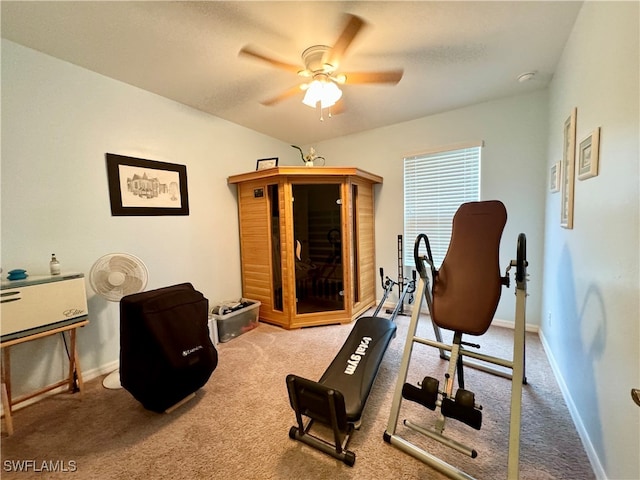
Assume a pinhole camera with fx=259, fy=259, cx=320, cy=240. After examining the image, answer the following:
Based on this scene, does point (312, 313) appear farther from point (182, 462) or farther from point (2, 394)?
point (2, 394)

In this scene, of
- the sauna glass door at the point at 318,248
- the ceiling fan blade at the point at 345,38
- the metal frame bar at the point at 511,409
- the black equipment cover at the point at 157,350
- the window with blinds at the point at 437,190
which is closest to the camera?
the metal frame bar at the point at 511,409

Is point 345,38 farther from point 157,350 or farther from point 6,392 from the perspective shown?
point 6,392

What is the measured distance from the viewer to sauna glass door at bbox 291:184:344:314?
10.9 ft

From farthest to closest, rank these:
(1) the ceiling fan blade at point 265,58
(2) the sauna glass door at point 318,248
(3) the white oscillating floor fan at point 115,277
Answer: (2) the sauna glass door at point 318,248, (3) the white oscillating floor fan at point 115,277, (1) the ceiling fan blade at point 265,58

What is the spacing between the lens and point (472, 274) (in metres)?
1.67

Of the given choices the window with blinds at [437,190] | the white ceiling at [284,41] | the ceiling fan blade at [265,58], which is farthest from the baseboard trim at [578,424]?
the ceiling fan blade at [265,58]

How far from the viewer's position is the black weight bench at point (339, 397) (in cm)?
137

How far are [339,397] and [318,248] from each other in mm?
2625

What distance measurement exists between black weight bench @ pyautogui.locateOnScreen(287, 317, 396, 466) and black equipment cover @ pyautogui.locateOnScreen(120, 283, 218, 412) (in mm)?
822

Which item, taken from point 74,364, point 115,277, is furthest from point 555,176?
point 74,364

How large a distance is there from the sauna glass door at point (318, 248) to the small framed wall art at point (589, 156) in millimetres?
2147

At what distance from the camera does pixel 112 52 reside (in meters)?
1.99

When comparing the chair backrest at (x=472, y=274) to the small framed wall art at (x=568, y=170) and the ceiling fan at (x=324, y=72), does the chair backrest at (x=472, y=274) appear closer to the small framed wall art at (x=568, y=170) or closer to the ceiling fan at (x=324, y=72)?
the small framed wall art at (x=568, y=170)

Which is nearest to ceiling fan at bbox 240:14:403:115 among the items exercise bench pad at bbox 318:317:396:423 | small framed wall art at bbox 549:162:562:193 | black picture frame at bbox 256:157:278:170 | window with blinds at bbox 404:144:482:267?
black picture frame at bbox 256:157:278:170
